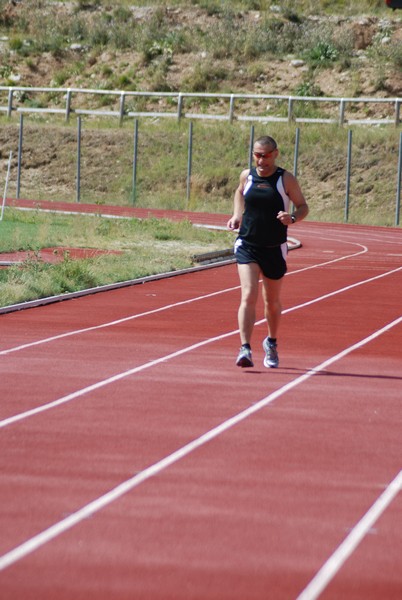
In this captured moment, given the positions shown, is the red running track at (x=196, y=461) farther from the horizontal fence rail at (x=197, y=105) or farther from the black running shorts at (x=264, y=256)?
the horizontal fence rail at (x=197, y=105)

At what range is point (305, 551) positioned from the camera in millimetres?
6113

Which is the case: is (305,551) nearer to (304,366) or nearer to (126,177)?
(304,366)

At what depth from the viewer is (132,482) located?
7461mm

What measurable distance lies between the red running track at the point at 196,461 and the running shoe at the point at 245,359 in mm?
147

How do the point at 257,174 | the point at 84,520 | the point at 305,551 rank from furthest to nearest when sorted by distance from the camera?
the point at 257,174 < the point at 84,520 < the point at 305,551

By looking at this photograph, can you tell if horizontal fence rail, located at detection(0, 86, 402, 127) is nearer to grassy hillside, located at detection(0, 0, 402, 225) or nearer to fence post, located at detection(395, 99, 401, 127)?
fence post, located at detection(395, 99, 401, 127)

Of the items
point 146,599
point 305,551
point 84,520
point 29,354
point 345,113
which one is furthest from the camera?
point 345,113

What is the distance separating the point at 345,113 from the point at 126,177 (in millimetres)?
9532

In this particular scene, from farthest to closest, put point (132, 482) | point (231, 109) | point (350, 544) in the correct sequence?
1. point (231, 109)
2. point (132, 482)
3. point (350, 544)

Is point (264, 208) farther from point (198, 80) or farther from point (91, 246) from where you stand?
point (198, 80)

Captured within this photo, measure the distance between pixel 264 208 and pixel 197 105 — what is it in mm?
45982

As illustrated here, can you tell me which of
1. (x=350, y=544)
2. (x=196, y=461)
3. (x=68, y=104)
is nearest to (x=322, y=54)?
(x=68, y=104)

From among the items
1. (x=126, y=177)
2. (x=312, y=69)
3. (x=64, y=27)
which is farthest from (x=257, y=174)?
(x=64, y=27)

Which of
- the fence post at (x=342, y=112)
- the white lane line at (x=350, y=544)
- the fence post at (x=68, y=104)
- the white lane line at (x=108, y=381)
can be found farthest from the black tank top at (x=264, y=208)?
the fence post at (x=68, y=104)
